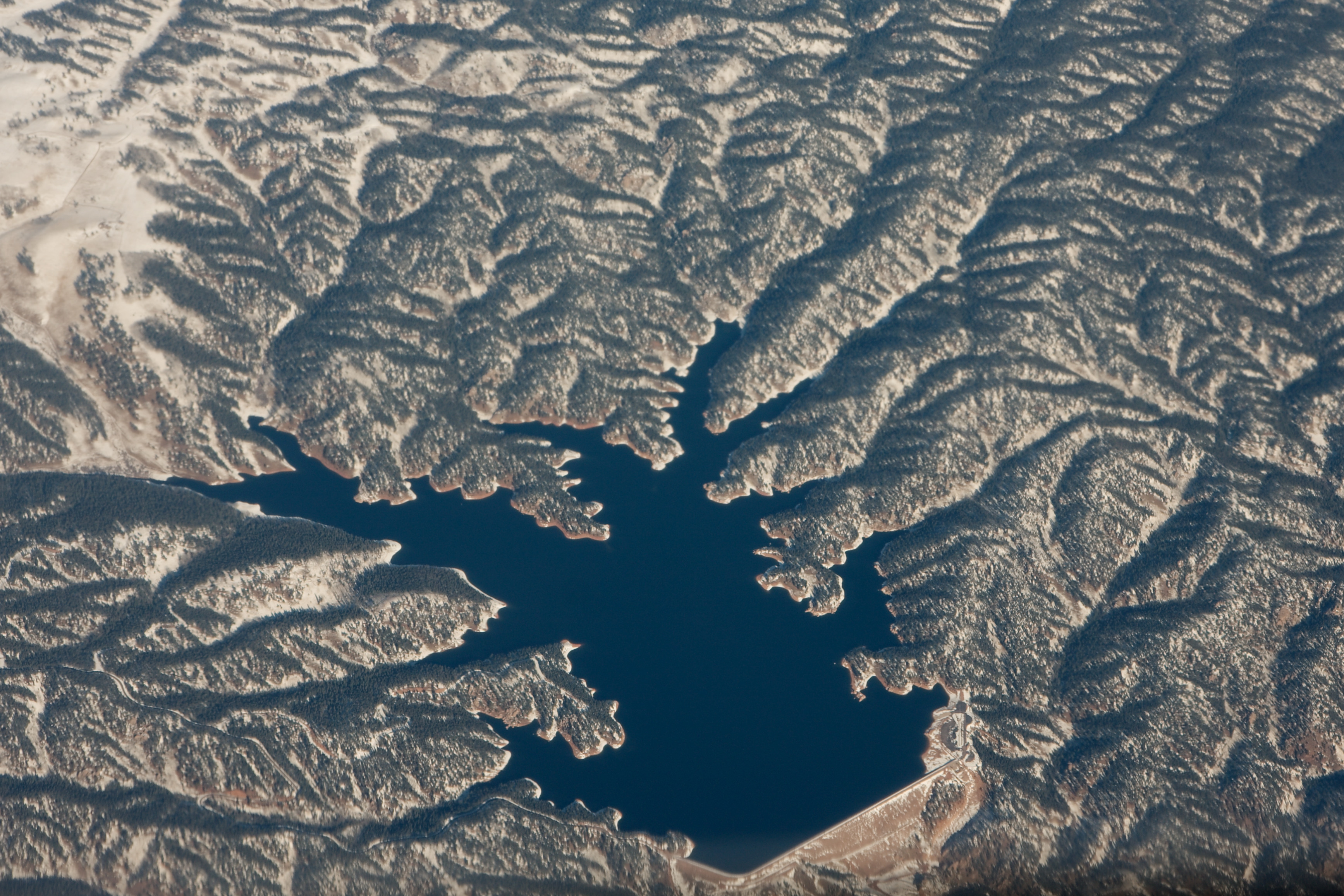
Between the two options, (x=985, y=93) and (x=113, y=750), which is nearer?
(x=113, y=750)

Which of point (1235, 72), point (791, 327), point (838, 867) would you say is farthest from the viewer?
point (1235, 72)

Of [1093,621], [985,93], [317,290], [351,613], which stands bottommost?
[351,613]

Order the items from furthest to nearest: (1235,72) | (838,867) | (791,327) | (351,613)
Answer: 1. (1235,72)
2. (791,327)
3. (351,613)
4. (838,867)

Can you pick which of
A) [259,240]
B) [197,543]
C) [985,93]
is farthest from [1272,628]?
[259,240]

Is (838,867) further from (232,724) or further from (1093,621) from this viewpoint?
(232,724)

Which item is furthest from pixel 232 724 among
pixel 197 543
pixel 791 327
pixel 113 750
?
pixel 791 327

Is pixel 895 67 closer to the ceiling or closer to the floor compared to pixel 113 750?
closer to the ceiling

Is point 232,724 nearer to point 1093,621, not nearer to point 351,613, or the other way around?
point 351,613
